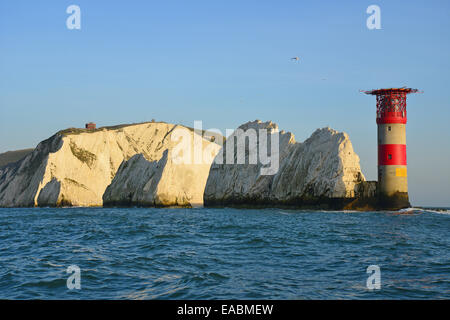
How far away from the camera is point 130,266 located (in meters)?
15.6

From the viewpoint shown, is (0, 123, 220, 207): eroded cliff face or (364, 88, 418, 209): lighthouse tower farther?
(0, 123, 220, 207): eroded cliff face

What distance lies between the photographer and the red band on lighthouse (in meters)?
59.2

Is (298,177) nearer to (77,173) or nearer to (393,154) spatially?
(393,154)

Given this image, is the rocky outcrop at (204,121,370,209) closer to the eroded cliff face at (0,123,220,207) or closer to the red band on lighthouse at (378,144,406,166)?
the red band on lighthouse at (378,144,406,166)

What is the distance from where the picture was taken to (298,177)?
69000mm

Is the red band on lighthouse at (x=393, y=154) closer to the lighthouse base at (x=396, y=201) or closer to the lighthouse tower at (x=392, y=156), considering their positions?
the lighthouse tower at (x=392, y=156)

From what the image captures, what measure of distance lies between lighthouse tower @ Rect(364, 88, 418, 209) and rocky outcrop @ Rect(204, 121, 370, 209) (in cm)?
350

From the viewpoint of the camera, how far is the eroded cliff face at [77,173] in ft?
306

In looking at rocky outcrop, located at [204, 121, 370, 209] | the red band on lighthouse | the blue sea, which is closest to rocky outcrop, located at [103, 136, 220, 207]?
rocky outcrop, located at [204, 121, 370, 209]

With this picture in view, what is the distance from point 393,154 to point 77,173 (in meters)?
71.2

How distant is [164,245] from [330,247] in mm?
7581

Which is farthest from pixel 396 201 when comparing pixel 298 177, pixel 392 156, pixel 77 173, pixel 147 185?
pixel 77 173

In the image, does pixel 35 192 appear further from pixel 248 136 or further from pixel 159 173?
pixel 248 136

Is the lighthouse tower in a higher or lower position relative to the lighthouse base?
higher
